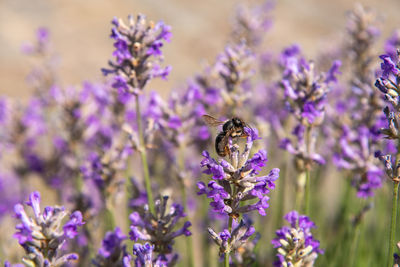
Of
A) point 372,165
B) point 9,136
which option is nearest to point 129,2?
point 9,136

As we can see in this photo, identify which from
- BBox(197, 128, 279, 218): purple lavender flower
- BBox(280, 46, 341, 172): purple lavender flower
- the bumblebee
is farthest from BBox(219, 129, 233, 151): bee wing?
BBox(280, 46, 341, 172): purple lavender flower

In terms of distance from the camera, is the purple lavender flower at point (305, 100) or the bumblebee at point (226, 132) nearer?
the bumblebee at point (226, 132)

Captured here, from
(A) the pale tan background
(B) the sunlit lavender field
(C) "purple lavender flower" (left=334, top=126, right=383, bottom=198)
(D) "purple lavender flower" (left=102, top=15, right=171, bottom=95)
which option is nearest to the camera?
(B) the sunlit lavender field

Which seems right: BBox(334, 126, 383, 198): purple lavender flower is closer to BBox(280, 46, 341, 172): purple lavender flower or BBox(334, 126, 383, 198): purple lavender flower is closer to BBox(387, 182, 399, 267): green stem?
BBox(280, 46, 341, 172): purple lavender flower

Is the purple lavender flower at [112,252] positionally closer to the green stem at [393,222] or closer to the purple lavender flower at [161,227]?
the purple lavender flower at [161,227]

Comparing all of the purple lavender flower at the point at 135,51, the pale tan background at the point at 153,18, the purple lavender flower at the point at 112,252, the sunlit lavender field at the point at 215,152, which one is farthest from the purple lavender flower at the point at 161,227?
the pale tan background at the point at 153,18

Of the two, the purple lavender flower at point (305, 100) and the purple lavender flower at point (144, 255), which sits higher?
the purple lavender flower at point (305, 100)

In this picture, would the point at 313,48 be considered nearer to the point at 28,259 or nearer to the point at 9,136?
the point at 9,136

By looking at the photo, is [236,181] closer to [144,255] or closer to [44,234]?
[144,255]
